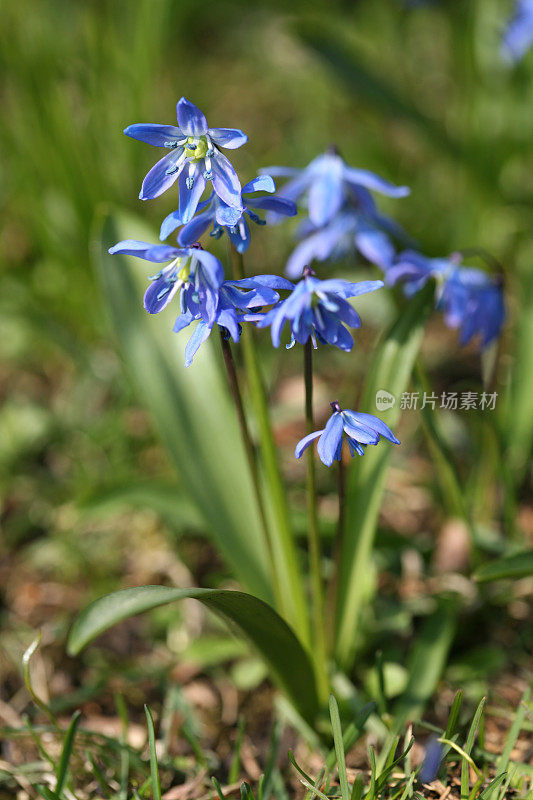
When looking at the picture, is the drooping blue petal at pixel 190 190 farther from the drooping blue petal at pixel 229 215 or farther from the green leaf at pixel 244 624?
the green leaf at pixel 244 624

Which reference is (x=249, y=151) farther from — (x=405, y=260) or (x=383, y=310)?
(x=405, y=260)

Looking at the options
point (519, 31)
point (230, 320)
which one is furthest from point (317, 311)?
point (519, 31)

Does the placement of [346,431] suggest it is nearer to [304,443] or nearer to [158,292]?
[304,443]

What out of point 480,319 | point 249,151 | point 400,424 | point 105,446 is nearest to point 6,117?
point 249,151

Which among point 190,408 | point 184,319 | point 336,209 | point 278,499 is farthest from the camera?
point 190,408

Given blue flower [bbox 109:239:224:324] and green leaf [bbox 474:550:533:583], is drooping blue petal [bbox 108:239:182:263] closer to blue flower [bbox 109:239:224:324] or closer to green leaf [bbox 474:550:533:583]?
blue flower [bbox 109:239:224:324]

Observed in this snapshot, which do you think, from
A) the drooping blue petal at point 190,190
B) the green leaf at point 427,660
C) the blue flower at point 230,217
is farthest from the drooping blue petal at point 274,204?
the green leaf at point 427,660
